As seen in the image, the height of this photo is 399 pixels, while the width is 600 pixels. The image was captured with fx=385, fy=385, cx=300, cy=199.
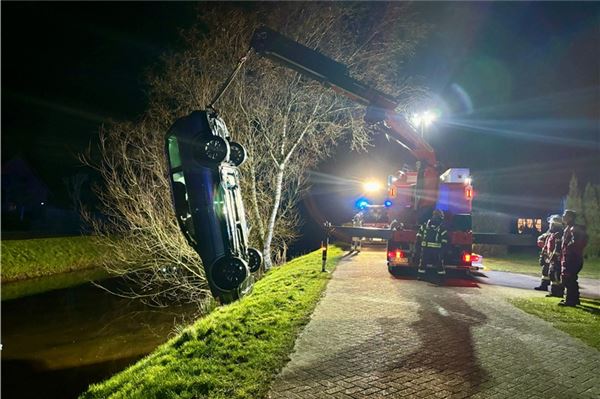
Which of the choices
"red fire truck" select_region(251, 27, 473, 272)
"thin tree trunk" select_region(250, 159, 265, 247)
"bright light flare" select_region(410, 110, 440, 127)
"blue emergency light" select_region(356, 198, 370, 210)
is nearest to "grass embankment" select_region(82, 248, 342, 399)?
"red fire truck" select_region(251, 27, 473, 272)

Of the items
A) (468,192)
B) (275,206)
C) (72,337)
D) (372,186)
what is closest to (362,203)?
(372,186)

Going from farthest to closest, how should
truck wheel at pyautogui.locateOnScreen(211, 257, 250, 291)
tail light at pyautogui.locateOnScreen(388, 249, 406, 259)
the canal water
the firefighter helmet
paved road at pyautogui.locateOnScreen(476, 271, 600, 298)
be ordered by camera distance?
1. tail light at pyautogui.locateOnScreen(388, 249, 406, 259)
2. paved road at pyautogui.locateOnScreen(476, 271, 600, 298)
3. the firefighter helmet
4. the canal water
5. truck wheel at pyautogui.locateOnScreen(211, 257, 250, 291)

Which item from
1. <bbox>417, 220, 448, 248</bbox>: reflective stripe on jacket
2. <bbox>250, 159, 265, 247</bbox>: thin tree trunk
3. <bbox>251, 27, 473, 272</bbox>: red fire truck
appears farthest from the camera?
<bbox>250, 159, 265, 247</bbox>: thin tree trunk

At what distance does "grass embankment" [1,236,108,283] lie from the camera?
720 inches

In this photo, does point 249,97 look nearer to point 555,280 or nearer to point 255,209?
point 255,209

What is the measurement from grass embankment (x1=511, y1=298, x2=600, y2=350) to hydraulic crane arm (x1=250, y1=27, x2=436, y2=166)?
4.83 meters

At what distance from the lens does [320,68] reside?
635 cm

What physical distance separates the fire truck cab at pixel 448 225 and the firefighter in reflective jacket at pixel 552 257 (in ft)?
5.86

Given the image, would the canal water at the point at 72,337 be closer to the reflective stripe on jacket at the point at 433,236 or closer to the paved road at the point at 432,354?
the paved road at the point at 432,354

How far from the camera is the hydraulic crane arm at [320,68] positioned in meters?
5.93

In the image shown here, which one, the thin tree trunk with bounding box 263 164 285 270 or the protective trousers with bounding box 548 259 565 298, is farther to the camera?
the thin tree trunk with bounding box 263 164 285 270

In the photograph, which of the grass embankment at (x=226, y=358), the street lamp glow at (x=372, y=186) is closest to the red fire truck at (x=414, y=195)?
the grass embankment at (x=226, y=358)

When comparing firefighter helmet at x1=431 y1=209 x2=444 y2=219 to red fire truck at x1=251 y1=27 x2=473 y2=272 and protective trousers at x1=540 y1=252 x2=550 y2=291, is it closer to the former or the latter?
red fire truck at x1=251 y1=27 x2=473 y2=272

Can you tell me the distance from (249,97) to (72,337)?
869 centimetres
